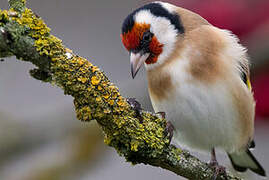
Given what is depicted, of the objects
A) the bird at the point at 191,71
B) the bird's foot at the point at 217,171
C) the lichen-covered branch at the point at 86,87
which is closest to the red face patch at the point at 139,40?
the bird at the point at 191,71

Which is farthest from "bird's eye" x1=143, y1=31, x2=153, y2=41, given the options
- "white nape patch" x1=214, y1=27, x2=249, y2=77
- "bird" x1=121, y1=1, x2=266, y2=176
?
"white nape patch" x1=214, y1=27, x2=249, y2=77

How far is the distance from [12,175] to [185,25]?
138 cm

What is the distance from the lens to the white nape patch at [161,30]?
2664mm

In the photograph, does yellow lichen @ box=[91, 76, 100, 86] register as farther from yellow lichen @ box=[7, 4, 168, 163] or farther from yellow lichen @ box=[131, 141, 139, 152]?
yellow lichen @ box=[131, 141, 139, 152]

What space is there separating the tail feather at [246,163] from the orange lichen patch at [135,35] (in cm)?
122

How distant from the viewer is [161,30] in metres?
2.71

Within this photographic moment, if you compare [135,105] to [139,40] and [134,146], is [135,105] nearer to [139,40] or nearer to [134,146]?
[134,146]

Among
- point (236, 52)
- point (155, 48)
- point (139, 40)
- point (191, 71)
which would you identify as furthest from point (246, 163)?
point (139, 40)

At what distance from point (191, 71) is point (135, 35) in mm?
378

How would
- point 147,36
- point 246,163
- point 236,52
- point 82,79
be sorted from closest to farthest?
point 82,79 < point 147,36 < point 236,52 < point 246,163

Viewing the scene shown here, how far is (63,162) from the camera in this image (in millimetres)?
2791

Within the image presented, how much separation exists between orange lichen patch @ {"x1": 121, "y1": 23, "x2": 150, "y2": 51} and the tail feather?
122cm

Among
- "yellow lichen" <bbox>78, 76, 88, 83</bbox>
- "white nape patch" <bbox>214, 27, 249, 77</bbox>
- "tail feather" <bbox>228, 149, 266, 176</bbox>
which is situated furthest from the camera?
"tail feather" <bbox>228, 149, 266, 176</bbox>

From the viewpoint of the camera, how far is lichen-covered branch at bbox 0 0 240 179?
5.65 ft
